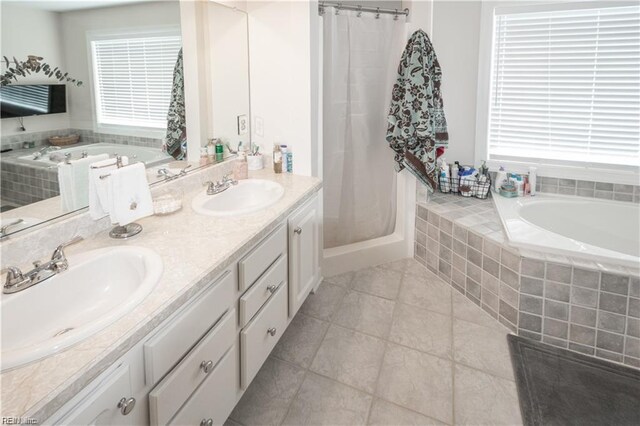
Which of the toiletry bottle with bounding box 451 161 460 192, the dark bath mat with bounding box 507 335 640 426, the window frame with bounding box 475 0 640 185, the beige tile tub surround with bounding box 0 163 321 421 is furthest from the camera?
the toiletry bottle with bounding box 451 161 460 192

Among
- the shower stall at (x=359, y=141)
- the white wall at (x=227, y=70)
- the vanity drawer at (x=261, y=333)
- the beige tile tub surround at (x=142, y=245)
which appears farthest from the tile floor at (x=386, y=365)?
the white wall at (x=227, y=70)

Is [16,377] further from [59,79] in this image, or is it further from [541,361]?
[541,361]

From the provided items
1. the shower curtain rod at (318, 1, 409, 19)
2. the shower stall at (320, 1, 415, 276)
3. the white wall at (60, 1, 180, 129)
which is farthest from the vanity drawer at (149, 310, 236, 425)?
the shower curtain rod at (318, 1, 409, 19)

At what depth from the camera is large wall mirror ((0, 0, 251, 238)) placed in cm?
123

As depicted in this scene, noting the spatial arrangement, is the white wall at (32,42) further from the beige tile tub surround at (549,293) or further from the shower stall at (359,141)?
the beige tile tub surround at (549,293)

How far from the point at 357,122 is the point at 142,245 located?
6.11 feet

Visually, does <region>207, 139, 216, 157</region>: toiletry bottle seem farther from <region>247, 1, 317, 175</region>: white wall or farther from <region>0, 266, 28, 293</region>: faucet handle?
<region>0, 266, 28, 293</region>: faucet handle

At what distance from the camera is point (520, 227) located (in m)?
2.43

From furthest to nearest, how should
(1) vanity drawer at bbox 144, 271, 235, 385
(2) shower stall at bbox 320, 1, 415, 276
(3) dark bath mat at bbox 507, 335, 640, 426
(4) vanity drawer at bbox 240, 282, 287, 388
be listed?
(2) shower stall at bbox 320, 1, 415, 276
(3) dark bath mat at bbox 507, 335, 640, 426
(4) vanity drawer at bbox 240, 282, 287, 388
(1) vanity drawer at bbox 144, 271, 235, 385

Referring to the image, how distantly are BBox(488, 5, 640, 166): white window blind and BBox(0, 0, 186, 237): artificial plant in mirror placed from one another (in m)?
2.44

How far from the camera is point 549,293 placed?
7.04 ft

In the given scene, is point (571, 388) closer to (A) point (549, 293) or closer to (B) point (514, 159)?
(A) point (549, 293)

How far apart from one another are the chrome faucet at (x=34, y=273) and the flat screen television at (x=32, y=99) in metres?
0.45

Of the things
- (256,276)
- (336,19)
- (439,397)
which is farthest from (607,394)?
(336,19)
